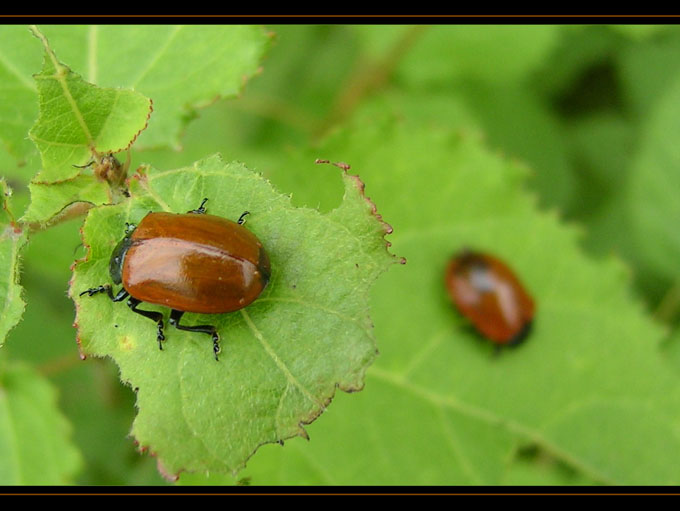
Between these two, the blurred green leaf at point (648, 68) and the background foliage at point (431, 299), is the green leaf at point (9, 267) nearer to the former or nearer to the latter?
the background foliage at point (431, 299)

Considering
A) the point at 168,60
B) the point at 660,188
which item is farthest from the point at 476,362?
the point at 168,60

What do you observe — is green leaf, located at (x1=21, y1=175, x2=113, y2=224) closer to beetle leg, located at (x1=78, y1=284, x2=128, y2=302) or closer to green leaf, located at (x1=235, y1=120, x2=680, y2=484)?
beetle leg, located at (x1=78, y1=284, x2=128, y2=302)

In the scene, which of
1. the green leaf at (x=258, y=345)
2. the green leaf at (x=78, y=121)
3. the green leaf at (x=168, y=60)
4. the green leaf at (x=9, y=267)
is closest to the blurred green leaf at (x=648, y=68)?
the green leaf at (x=168, y=60)

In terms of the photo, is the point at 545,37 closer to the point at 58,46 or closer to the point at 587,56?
the point at 587,56

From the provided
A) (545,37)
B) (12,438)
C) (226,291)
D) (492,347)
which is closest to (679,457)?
(492,347)

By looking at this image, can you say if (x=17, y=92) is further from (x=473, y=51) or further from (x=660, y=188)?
(x=660, y=188)

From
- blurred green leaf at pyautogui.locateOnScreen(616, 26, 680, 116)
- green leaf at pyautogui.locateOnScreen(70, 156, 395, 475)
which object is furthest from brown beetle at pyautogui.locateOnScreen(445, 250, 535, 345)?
blurred green leaf at pyautogui.locateOnScreen(616, 26, 680, 116)
